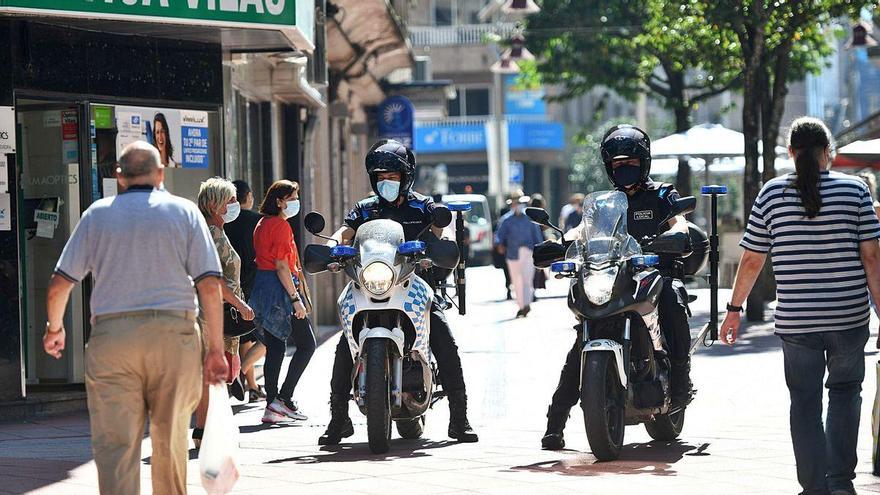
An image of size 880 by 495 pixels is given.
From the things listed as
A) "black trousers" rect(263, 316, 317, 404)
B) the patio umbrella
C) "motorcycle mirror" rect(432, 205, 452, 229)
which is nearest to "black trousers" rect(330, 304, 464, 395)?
"motorcycle mirror" rect(432, 205, 452, 229)

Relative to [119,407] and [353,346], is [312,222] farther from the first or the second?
[119,407]

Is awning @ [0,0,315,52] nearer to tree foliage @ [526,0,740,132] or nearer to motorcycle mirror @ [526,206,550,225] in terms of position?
motorcycle mirror @ [526,206,550,225]

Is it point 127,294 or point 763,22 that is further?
point 763,22

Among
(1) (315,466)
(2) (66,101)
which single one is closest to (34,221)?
(2) (66,101)

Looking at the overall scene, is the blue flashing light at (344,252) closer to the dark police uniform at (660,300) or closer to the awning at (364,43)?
the dark police uniform at (660,300)

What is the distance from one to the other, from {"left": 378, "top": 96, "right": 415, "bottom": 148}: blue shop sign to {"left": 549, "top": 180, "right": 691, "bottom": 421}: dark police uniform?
21.7 m

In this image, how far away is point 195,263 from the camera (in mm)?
6531

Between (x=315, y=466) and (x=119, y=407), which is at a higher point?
(x=119, y=407)

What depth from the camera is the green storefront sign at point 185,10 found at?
11.4 m

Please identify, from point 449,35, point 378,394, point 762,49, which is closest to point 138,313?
point 378,394

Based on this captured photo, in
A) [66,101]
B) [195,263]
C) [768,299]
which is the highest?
[66,101]

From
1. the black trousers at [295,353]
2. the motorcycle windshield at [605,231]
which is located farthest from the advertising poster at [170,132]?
the motorcycle windshield at [605,231]

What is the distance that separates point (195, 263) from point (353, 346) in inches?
120

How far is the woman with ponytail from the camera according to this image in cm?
722
